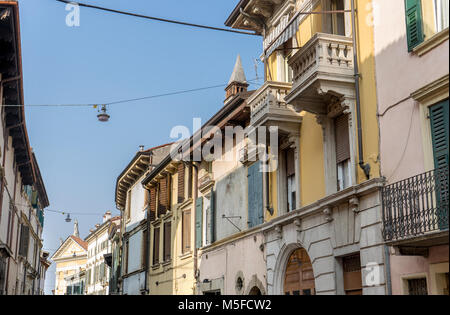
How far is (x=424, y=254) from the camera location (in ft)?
36.1

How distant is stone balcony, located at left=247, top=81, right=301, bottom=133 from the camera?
53.9ft

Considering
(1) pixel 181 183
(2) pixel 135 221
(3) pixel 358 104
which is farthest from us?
(2) pixel 135 221

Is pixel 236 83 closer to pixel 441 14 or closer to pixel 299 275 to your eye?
pixel 299 275

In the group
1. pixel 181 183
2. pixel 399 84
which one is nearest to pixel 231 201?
pixel 181 183

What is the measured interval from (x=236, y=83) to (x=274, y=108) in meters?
13.0

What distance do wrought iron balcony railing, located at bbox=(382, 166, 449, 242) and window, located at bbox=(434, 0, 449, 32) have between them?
8.90 feet

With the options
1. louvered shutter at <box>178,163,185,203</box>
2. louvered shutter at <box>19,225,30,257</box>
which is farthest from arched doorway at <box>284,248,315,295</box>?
louvered shutter at <box>19,225,30,257</box>

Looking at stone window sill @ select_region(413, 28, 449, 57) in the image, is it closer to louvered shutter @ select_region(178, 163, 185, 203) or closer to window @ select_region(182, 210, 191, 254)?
window @ select_region(182, 210, 191, 254)

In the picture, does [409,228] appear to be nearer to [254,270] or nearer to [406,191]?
[406,191]

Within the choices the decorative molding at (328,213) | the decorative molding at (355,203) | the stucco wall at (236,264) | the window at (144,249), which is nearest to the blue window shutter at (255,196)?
the stucco wall at (236,264)

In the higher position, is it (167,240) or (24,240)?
(24,240)

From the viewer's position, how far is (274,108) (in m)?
16.5

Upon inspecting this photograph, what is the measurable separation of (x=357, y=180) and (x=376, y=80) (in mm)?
2154
